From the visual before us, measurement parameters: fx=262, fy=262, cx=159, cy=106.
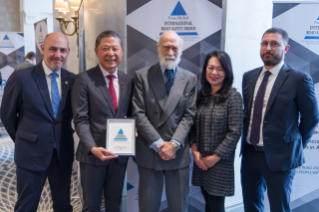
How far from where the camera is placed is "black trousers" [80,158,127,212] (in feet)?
7.13

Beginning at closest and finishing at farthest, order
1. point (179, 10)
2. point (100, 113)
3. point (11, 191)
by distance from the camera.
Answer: point (100, 113) → point (179, 10) → point (11, 191)

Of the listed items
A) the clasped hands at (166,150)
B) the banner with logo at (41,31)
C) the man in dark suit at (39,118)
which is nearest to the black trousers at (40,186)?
the man in dark suit at (39,118)

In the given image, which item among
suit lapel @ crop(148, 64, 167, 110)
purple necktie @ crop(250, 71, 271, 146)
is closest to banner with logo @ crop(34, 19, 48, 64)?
suit lapel @ crop(148, 64, 167, 110)

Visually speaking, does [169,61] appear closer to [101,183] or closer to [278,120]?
[278,120]

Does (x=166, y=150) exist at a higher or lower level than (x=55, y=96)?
lower

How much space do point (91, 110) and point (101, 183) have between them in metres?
0.62

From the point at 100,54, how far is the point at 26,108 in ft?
2.47

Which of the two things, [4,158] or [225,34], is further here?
[4,158]

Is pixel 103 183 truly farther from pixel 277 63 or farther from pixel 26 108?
pixel 277 63

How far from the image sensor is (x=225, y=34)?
2.90 metres

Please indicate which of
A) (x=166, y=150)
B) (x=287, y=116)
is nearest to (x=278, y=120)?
(x=287, y=116)

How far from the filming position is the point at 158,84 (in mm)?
2203

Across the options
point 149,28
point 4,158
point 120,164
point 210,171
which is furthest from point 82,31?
point 4,158

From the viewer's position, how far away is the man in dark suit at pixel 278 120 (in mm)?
2162
